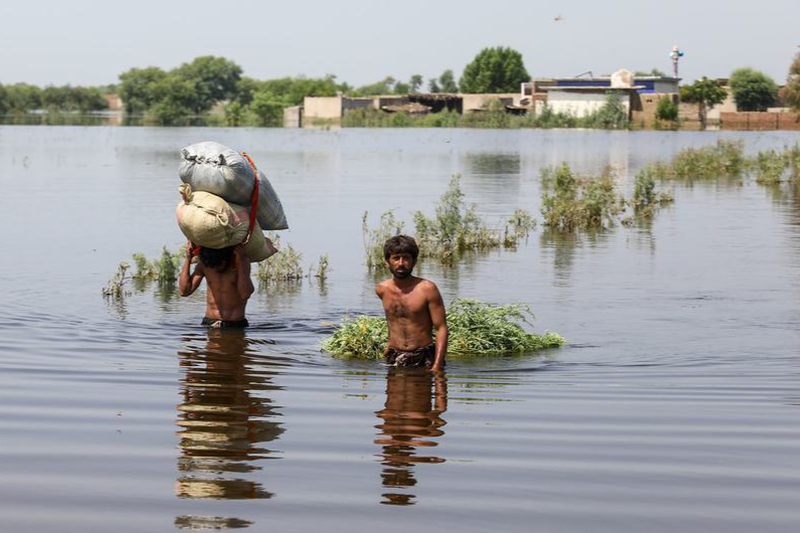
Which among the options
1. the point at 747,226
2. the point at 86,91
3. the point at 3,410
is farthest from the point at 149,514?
the point at 86,91

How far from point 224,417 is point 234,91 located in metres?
194

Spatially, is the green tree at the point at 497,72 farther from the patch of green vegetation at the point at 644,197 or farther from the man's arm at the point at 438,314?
the man's arm at the point at 438,314

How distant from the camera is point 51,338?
10477 millimetres

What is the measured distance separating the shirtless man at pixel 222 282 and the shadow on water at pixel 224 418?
0.40 ft

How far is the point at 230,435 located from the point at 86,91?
563ft

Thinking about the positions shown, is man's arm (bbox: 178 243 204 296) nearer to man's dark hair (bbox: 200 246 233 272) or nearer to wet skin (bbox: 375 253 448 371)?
man's dark hair (bbox: 200 246 233 272)

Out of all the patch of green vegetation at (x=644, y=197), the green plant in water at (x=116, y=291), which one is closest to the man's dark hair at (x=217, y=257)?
the green plant in water at (x=116, y=291)

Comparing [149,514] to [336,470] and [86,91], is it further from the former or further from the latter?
[86,91]

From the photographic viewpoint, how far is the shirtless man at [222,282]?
9.79 metres

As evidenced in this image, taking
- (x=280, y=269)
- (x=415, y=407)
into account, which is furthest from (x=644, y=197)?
(x=415, y=407)

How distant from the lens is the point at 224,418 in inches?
275

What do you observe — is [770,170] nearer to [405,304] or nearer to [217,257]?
[217,257]

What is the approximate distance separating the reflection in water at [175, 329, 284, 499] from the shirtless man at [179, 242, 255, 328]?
0.43 ft

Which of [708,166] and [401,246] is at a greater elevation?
[708,166]
